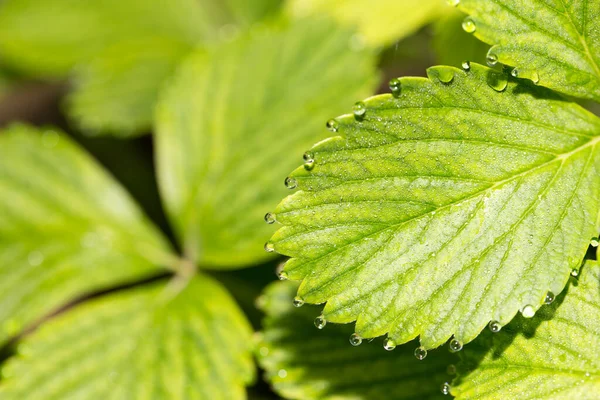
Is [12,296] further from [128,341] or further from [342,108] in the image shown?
[342,108]

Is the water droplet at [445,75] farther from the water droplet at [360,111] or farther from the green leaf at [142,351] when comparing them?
the green leaf at [142,351]

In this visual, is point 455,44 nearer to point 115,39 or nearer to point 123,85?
point 123,85

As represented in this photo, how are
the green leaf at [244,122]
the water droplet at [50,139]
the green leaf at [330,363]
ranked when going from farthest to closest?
1. the water droplet at [50,139]
2. the green leaf at [244,122]
3. the green leaf at [330,363]

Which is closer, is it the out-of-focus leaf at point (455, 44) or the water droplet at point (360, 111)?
the water droplet at point (360, 111)

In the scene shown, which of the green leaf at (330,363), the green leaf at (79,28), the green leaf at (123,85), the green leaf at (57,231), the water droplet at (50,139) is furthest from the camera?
the green leaf at (79,28)

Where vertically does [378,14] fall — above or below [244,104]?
above

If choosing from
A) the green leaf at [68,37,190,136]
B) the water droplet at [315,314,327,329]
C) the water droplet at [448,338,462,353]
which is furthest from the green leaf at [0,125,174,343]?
the water droplet at [448,338,462,353]

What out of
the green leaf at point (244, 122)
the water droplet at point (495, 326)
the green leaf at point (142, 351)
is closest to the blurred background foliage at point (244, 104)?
the green leaf at point (244, 122)


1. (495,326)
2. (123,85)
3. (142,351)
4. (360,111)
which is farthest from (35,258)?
(495,326)
